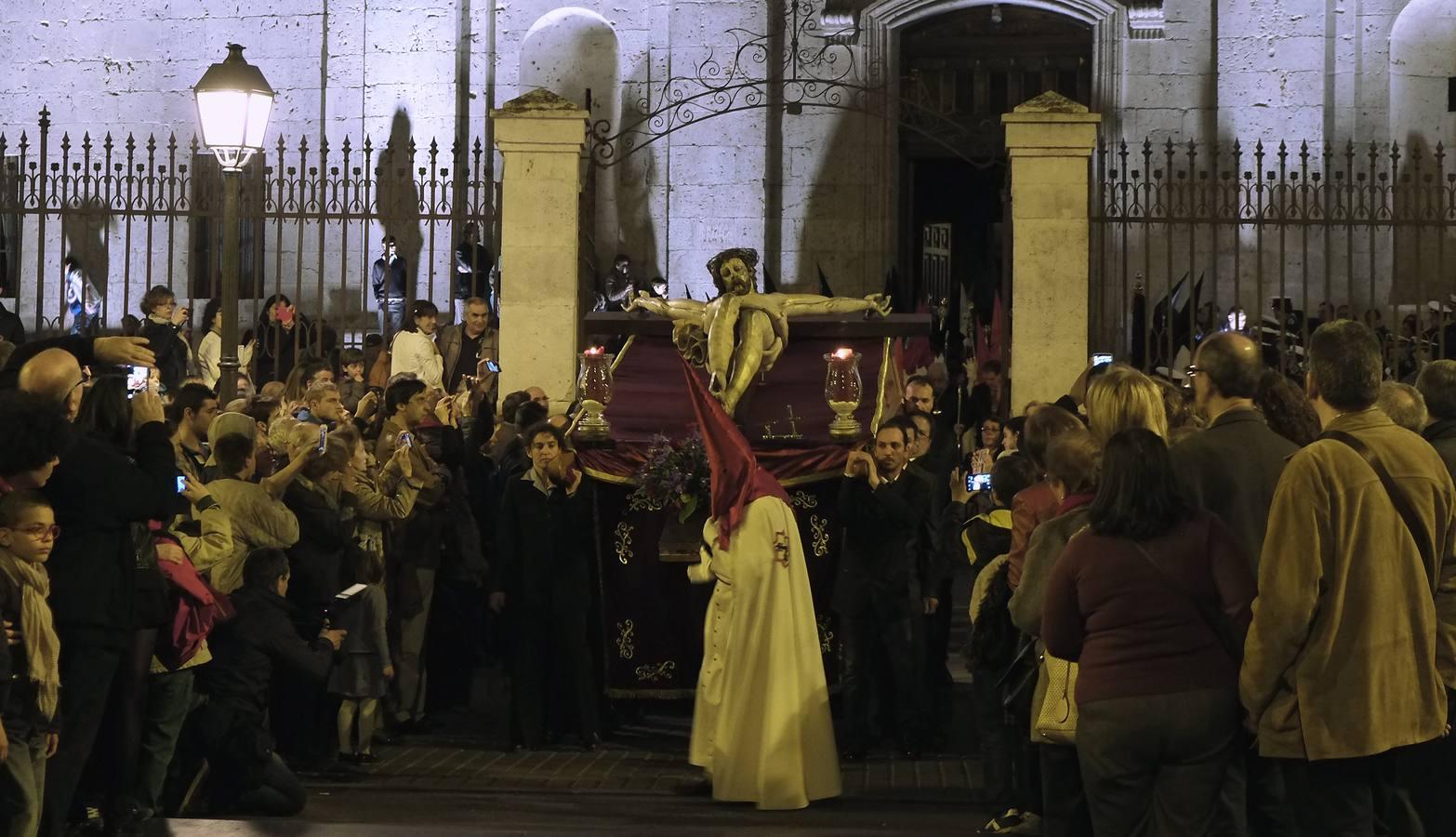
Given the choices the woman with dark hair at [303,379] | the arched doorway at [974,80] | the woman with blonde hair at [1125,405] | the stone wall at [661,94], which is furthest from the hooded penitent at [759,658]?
the arched doorway at [974,80]

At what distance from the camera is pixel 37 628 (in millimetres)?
6219

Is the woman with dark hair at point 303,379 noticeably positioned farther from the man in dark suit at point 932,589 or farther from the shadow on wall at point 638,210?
the shadow on wall at point 638,210

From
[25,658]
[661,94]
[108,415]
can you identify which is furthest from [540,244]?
[25,658]

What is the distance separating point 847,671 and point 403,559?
2503mm

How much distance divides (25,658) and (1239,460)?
155 inches

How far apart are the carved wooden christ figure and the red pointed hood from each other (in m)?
1.89

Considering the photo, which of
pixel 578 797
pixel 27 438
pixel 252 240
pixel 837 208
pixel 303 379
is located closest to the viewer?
pixel 27 438

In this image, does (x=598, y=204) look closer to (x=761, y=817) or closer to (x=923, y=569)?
(x=923, y=569)

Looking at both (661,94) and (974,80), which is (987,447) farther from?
(974,80)

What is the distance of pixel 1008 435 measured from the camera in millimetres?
10742

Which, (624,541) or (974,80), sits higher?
(974,80)

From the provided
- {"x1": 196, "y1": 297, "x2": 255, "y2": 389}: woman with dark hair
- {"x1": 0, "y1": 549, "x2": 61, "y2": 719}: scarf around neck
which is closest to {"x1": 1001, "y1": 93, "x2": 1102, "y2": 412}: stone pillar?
{"x1": 196, "y1": 297, "x2": 255, "y2": 389}: woman with dark hair

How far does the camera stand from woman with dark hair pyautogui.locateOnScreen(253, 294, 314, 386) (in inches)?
602

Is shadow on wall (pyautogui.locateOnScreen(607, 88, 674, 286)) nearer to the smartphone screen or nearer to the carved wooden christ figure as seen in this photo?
the carved wooden christ figure
